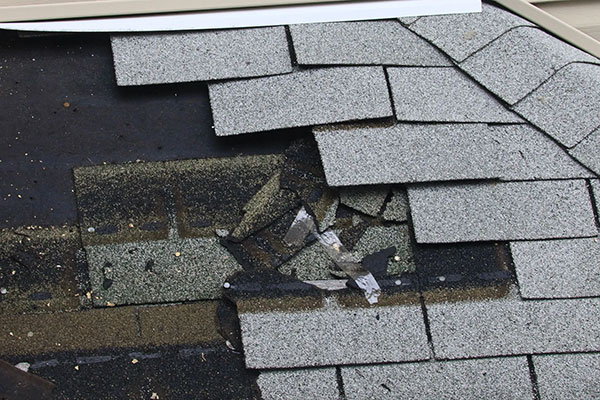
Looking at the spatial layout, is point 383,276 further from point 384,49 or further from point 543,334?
point 384,49

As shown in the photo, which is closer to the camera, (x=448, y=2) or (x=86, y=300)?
(x=86, y=300)

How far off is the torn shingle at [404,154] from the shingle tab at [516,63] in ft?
0.94

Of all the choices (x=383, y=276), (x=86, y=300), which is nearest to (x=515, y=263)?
(x=383, y=276)

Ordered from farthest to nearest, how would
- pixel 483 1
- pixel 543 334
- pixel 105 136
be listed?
pixel 483 1 < pixel 105 136 < pixel 543 334

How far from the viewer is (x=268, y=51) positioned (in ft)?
11.7

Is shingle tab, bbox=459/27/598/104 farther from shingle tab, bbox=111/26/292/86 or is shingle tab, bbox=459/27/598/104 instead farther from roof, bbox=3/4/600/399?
shingle tab, bbox=111/26/292/86

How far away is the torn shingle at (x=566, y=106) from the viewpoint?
11.6 ft

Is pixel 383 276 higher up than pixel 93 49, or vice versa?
pixel 93 49

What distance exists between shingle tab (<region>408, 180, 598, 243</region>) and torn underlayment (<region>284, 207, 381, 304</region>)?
11.8 inches

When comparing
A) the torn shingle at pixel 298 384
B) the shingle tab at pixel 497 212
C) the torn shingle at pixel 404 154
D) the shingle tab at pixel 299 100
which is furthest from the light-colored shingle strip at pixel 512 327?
the shingle tab at pixel 299 100

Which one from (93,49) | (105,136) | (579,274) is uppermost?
(93,49)

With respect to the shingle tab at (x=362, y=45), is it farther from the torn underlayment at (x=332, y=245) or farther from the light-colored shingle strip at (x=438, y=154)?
the torn underlayment at (x=332, y=245)

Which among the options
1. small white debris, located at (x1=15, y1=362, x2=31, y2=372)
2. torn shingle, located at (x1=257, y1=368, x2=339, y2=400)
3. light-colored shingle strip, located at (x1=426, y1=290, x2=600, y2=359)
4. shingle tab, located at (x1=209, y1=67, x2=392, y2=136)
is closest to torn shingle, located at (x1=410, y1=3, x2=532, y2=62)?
shingle tab, located at (x1=209, y1=67, x2=392, y2=136)

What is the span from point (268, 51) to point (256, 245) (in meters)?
0.93
